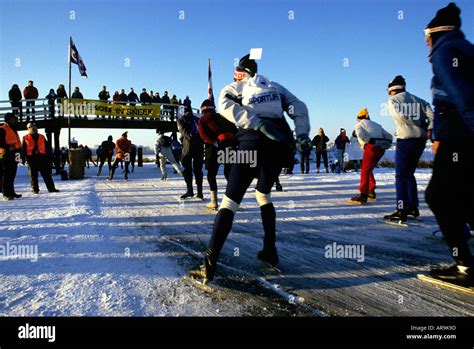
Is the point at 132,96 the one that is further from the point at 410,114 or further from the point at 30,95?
the point at 410,114

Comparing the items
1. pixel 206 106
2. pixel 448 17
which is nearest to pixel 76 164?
pixel 206 106

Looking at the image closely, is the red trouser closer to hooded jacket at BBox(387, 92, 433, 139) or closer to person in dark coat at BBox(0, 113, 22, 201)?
hooded jacket at BBox(387, 92, 433, 139)

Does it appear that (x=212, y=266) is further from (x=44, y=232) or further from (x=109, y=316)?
(x=44, y=232)

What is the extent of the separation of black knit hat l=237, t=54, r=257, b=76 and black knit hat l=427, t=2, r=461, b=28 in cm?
138

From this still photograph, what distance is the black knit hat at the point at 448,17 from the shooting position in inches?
89.7

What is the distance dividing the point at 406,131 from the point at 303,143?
2.78 meters

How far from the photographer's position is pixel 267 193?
8.91ft

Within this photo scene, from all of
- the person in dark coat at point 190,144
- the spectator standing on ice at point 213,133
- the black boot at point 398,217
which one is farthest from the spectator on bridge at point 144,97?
the black boot at point 398,217

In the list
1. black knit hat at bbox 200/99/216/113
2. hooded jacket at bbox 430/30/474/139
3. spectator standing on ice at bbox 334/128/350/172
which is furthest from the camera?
spectator standing on ice at bbox 334/128/350/172

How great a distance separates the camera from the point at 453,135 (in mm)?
2230

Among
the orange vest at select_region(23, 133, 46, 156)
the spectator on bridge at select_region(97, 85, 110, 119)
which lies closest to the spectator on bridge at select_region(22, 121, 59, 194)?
the orange vest at select_region(23, 133, 46, 156)

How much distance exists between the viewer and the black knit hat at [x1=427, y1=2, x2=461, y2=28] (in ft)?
7.47

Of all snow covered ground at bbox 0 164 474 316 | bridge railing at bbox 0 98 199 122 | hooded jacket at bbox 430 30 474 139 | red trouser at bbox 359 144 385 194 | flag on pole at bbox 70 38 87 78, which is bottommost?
snow covered ground at bbox 0 164 474 316
